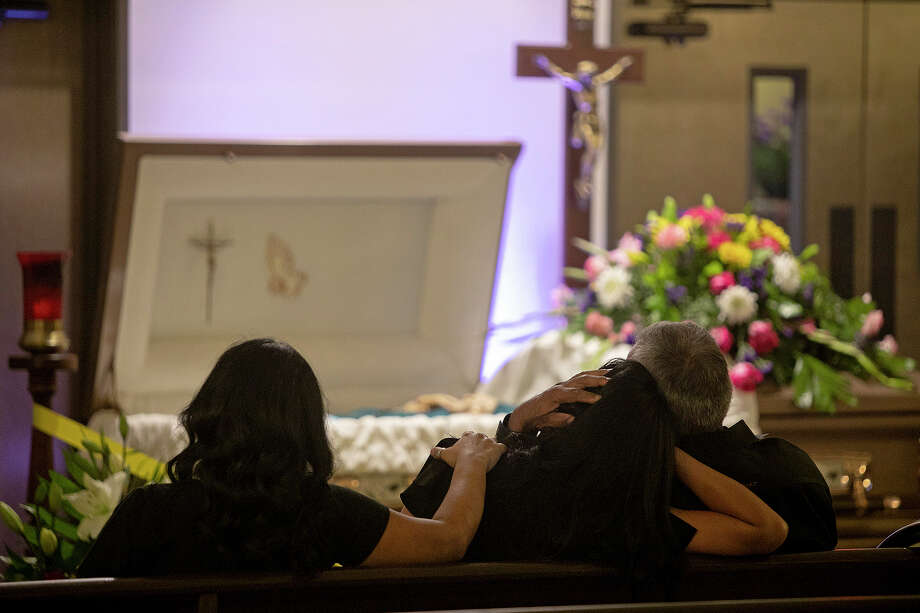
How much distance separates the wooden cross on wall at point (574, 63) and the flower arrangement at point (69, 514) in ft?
7.85

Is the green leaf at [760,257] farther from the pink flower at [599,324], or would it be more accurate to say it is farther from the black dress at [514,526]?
the black dress at [514,526]

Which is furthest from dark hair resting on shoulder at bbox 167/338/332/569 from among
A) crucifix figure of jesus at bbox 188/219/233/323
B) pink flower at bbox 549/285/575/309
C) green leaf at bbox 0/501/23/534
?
pink flower at bbox 549/285/575/309

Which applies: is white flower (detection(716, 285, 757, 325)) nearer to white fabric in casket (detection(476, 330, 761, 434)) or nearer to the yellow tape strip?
white fabric in casket (detection(476, 330, 761, 434))

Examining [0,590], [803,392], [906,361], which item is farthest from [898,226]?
[0,590]

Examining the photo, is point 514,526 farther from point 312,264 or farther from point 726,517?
point 312,264

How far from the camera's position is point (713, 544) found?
176 cm

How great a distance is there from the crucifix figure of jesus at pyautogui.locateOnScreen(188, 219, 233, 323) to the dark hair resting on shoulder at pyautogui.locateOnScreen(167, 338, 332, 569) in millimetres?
2099

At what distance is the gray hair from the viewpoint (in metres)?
1.82

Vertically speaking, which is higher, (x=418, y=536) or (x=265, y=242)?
(x=265, y=242)

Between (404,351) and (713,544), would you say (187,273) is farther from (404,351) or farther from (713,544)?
(713,544)

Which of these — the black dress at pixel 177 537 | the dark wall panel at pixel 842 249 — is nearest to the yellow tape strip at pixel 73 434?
the black dress at pixel 177 537

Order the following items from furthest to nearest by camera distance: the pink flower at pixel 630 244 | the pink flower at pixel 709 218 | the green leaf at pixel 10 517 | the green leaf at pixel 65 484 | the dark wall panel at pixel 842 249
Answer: the dark wall panel at pixel 842 249 < the pink flower at pixel 630 244 < the pink flower at pixel 709 218 < the green leaf at pixel 65 484 < the green leaf at pixel 10 517

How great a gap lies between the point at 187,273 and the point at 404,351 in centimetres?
84

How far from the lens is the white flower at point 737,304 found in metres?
3.50
